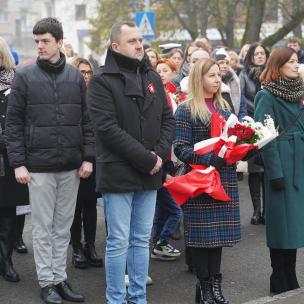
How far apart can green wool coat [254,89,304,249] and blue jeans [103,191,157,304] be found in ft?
3.58

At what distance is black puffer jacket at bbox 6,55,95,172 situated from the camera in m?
5.70

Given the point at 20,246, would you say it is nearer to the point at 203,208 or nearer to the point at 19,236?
the point at 19,236

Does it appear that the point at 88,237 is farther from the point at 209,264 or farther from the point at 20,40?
the point at 20,40

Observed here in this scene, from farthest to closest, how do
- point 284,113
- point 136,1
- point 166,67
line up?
point 136,1, point 166,67, point 284,113

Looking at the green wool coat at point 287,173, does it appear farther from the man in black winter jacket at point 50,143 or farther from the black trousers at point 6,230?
the black trousers at point 6,230

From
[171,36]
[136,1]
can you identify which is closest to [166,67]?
[136,1]

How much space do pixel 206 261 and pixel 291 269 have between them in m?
0.80

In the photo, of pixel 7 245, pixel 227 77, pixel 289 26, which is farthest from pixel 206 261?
pixel 289 26

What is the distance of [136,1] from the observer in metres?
33.3

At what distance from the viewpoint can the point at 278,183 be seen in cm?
585

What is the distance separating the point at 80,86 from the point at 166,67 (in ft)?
6.10

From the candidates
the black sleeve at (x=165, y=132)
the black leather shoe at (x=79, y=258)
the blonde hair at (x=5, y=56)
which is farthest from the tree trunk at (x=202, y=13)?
the black sleeve at (x=165, y=132)

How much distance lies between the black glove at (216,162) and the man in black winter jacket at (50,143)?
948 millimetres

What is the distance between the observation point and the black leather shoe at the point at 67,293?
237 inches
